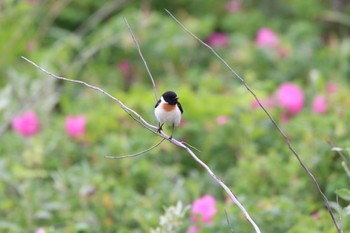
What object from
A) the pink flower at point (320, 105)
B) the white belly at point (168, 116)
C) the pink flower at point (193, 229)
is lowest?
the pink flower at point (193, 229)

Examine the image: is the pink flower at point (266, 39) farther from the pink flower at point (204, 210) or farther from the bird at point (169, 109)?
the bird at point (169, 109)

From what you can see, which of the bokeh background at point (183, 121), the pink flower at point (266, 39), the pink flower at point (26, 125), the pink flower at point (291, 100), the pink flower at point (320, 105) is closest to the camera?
the bokeh background at point (183, 121)

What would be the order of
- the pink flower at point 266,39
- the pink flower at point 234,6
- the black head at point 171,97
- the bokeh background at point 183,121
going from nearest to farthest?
the black head at point 171,97, the bokeh background at point 183,121, the pink flower at point 266,39, the pink flower at point 234,6

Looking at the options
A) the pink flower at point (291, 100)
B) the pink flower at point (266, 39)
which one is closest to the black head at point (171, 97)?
the pink flower at point (291, 100)

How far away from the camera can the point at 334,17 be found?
5.92 m

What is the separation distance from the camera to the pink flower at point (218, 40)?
5.88 m

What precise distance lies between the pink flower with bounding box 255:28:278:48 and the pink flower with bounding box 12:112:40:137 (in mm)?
1904

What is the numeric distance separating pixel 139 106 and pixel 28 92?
0.88 m

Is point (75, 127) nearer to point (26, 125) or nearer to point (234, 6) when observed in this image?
point (26, 125)

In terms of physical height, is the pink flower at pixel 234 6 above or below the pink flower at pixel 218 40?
above

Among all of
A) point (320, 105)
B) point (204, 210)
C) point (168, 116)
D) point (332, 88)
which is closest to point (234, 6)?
point (332, 88)

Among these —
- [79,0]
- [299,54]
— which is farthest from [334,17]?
→ [79,0]

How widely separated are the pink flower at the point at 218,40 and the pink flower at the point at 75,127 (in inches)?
75.4

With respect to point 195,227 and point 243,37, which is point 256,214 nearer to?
point 195,227
